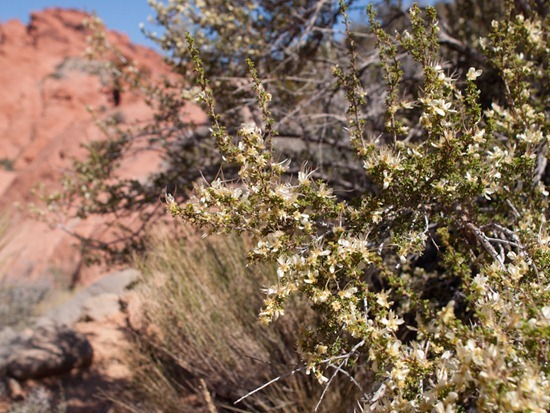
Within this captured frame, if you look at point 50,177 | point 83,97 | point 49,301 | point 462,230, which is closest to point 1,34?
point 83,97

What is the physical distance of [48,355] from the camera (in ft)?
17.9

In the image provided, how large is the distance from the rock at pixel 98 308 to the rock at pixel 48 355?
0.89m

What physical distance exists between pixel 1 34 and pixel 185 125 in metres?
36.8

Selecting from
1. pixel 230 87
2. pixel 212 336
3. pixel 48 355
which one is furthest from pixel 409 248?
pixel 48 355

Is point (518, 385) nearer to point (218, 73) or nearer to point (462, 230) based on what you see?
point (462, 230)

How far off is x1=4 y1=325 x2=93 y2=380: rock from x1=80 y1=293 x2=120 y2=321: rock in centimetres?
89

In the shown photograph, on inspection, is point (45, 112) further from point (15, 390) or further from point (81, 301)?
point (15, 390)

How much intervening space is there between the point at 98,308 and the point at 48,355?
1523mm

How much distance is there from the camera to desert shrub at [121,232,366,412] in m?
2.98

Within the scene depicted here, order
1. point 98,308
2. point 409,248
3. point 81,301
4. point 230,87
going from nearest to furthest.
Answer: point 409,248 → point 230,87 → point 98,308 → point 81,301

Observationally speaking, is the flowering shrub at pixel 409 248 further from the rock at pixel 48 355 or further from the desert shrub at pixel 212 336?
the rock at pixel 48 355

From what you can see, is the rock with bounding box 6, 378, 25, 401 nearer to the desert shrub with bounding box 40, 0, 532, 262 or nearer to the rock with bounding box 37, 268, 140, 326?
the rock with bounding box 37, 268, 140, 326

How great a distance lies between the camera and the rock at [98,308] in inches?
266

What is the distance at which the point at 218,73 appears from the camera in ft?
13.6
